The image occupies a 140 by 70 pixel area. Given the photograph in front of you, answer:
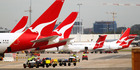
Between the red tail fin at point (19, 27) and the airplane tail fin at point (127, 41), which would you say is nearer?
the red tail fin at point (19, 27)

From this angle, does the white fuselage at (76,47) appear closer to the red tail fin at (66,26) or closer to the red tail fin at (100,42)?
the red tail fin at (100,42)

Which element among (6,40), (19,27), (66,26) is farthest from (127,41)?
(6,40)

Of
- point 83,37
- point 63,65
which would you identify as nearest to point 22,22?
point 63,65

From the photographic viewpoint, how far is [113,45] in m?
103

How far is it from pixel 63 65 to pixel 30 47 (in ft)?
17.8

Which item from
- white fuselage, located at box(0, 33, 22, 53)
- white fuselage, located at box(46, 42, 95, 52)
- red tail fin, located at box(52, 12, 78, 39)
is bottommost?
white fuselage, located at box(0, 33, 22, 53)

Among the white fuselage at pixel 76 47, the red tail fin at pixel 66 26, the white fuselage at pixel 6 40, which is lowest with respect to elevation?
the white fuselage at pixel 6 40

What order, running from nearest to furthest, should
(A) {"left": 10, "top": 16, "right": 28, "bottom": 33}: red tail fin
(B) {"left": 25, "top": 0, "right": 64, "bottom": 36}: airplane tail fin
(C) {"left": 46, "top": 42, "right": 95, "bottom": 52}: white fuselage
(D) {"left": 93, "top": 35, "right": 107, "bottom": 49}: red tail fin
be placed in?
(B) {"left": 25, "top": 0, "right": 64, "bottom": 36}: airplane tail fin
(A) {"left": 10, "top": 16, "right": 28, "bottom": 33}: red tail fin
(C) {"left": 46, "top": 42, "right": 95, "bottom": 52}: white fuselage
(D) {"left": 93, "top": 35, "right": 107, "bottom": 49}: red tail fin

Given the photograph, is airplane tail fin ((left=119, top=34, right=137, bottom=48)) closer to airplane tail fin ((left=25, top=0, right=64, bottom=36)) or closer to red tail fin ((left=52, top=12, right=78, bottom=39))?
red tail fin ((left=52, top=12, right=78, bottom=39))

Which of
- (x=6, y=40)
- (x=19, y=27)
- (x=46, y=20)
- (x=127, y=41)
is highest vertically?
(x=19, y=27)

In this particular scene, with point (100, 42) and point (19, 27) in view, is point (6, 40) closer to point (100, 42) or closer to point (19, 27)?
point (19, 27)

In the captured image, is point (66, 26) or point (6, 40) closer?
point (6, 40)

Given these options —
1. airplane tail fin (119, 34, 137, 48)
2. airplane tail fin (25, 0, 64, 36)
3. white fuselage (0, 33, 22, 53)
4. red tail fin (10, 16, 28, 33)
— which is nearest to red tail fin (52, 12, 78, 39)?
red tail fin (10, 16, 28, 33)

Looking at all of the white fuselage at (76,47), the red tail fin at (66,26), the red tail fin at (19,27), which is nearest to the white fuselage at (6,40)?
the red tail fin at (66,26)
